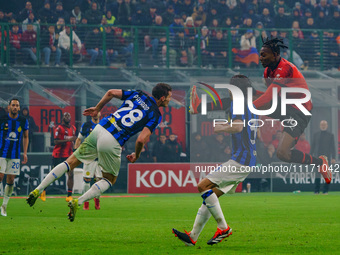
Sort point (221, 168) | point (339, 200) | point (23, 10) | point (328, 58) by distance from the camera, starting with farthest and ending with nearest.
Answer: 1. point (328, 58)
2. point (23, 10)
3. point (339, 200)
4. point (221, 168)

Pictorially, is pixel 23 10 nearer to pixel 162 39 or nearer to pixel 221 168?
pixel 162 39

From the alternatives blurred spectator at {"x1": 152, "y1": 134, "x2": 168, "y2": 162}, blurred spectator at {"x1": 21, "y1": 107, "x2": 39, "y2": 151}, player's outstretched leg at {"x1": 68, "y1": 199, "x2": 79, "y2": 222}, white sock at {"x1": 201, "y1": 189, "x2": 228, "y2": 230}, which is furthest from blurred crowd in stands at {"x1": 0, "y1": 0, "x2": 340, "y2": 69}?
white sock at {"x1": 201, "y1": 189, "x2": 228, "y2": 230}

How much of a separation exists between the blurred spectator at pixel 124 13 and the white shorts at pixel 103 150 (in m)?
17.7

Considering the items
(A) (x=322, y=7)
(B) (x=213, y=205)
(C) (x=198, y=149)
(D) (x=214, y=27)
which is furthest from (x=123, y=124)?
(A) (x=322, y=7)

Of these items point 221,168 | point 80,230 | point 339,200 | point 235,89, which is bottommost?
point 339,200

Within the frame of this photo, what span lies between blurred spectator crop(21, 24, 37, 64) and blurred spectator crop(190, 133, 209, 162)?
6.23 metres

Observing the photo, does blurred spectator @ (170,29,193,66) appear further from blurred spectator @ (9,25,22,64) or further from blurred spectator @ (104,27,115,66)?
blurred spectator @ (9,25,22,64)

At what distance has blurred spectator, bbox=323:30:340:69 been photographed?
27.7 m

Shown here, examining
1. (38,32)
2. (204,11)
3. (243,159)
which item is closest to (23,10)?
(38,32)

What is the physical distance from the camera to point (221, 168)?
909 centimetres

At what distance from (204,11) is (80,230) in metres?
19.2

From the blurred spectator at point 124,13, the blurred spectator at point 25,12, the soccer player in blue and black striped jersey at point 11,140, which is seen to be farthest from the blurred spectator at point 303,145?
the soccer player in blue and black striped jersey at point 11,140

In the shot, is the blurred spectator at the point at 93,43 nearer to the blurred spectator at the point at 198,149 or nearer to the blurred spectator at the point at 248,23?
the blurred spectator at the point at 198,149

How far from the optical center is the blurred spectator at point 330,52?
1091 inches
